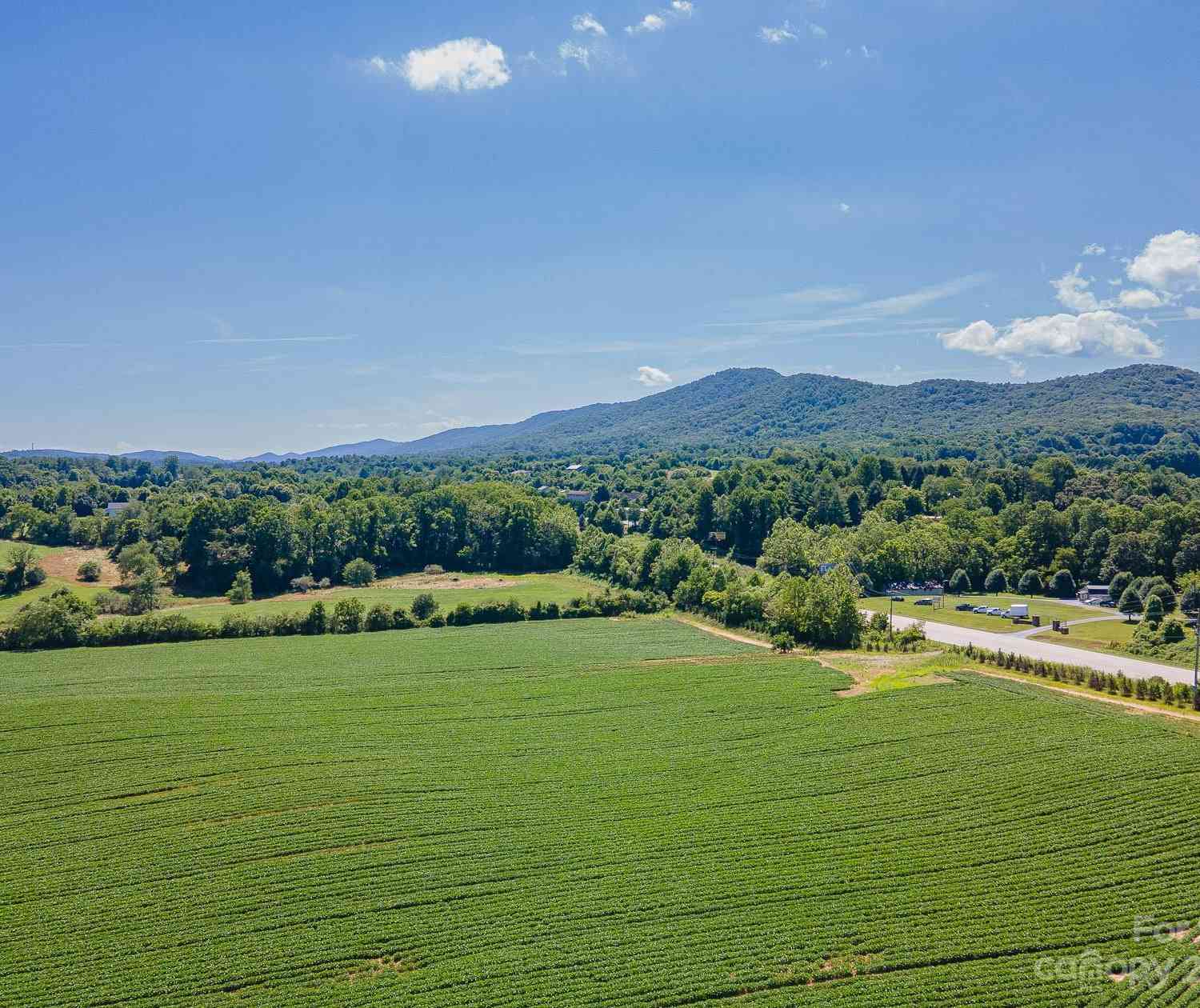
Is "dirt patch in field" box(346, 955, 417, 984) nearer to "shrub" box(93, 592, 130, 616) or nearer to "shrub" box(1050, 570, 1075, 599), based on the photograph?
"shrub" box(93, 592, 130, 616)

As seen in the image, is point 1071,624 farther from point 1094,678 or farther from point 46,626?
point 46,626

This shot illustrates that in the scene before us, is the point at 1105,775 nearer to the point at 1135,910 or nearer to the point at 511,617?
the point at 1135,910

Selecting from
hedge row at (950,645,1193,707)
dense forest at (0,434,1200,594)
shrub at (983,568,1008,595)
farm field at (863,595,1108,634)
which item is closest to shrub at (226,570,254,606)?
dense forest at (0,434,1200,594)

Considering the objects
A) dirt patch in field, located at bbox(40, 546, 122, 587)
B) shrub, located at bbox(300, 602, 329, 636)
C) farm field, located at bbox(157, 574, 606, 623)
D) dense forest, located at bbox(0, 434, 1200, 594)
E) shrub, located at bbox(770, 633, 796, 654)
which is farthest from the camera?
dirt patch in field, located at bbox(40, 546, 122, 587)

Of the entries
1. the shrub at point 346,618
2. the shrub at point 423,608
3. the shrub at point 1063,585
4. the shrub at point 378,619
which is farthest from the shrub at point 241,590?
the shrub at point 1063,585

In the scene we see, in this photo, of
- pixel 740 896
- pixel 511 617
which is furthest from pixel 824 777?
pixel 511 617

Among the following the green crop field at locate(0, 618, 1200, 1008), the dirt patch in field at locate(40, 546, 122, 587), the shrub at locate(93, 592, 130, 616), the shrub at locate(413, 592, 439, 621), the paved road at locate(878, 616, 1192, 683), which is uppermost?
the dirt patch in field at locate(40, 546, 122, 587)
